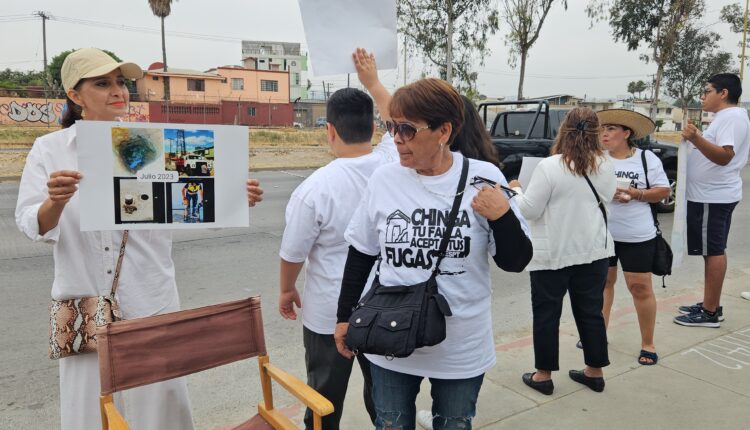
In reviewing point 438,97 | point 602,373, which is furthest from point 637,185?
point 438,97

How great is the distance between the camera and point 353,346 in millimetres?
2008

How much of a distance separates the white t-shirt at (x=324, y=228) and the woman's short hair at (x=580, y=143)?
4.51 ft

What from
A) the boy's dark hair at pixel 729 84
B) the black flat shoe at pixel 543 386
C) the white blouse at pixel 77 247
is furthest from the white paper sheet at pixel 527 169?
the white blouse at pixel 77 247

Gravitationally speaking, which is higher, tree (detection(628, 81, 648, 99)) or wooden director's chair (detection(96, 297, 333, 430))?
tree (detection(628, 81, 648, 99))

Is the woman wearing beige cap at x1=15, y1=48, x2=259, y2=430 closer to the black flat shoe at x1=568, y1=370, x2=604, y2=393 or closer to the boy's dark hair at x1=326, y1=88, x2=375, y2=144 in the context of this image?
the boy's dark hair at x1=326, y1=88, x2=375, y2=144

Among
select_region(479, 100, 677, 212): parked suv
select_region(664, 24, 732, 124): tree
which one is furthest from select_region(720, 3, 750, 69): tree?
select_region(479, 100, 677, 212): parked suv

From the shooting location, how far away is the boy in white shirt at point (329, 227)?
8.04 feet

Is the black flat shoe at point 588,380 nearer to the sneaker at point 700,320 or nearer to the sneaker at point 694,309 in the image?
the sneaker at point 700,320

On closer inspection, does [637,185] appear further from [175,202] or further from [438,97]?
[175,202]

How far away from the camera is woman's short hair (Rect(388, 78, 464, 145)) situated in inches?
78.8

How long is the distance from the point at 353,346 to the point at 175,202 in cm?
82

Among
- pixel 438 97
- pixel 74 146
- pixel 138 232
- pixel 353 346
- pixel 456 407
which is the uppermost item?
pixel 438 97

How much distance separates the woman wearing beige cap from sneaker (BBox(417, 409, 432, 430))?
Answer: 1.43 m

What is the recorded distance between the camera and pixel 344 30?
7.64 ft
